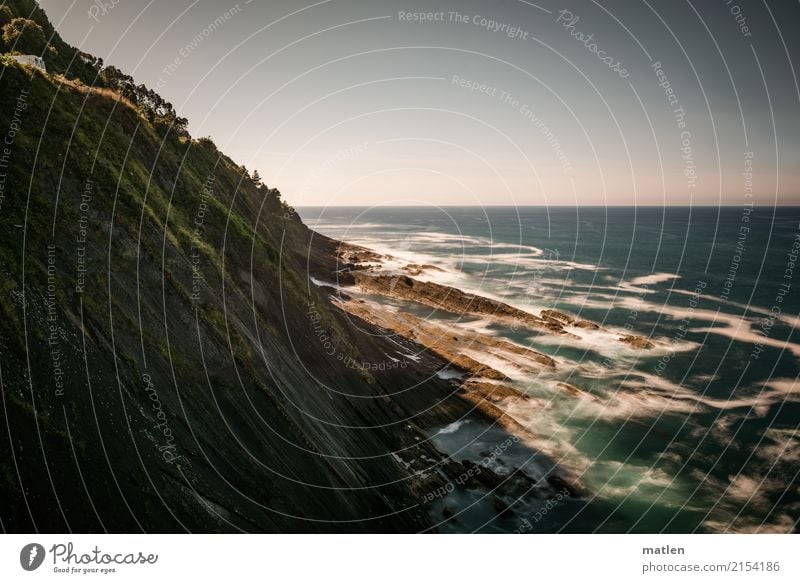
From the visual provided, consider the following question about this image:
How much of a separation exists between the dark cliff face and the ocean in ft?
39.2

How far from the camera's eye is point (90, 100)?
65.7 feet

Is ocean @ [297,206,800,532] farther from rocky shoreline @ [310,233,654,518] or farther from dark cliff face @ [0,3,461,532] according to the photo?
dark cliff face @ [0,3,461,532]

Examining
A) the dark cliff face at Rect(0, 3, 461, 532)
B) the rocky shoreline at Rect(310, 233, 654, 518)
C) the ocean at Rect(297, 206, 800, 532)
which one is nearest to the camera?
the dark cliff face at Rect(0, 3, 461, 532)

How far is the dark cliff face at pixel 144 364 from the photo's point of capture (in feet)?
37.7

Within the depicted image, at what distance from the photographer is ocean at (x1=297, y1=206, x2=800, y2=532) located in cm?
3058

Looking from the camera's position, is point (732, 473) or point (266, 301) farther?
point (732, 473)

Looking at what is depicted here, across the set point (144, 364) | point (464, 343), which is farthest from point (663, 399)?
point (144, 364)

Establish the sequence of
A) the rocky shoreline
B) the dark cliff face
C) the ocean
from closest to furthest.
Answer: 1. the dark cliff face
2. the rocky shoreline
3. the ocean

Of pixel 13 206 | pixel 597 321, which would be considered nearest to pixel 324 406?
pixel 13 206

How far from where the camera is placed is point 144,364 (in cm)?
1511

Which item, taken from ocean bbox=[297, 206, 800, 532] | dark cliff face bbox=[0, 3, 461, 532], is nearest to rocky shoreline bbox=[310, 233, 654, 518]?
ocean bbox=[297, 206, 800, 532]

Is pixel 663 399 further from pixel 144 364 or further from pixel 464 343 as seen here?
pixel 144 364

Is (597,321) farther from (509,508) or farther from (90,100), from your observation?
(90,100)
